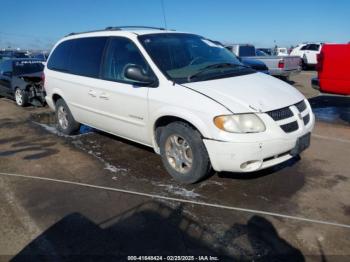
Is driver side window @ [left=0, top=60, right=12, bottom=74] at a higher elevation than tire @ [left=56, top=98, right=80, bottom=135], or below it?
higher

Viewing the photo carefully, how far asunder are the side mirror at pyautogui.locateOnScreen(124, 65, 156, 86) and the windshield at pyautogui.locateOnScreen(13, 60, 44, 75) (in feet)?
24.7

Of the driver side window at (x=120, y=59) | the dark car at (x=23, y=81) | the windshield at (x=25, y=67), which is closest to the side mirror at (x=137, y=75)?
the driver side window at (x=120, y=59)

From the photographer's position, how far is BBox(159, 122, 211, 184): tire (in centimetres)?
399

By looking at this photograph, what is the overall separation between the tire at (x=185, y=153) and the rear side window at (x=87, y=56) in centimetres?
173

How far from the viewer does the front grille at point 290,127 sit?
3.90 metres

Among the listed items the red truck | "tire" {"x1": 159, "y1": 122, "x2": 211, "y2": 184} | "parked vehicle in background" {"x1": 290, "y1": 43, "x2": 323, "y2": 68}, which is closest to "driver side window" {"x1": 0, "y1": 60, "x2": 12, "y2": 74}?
"tire" {"x1": 159, "y1": 122, "x2": 211, "y2": 184}

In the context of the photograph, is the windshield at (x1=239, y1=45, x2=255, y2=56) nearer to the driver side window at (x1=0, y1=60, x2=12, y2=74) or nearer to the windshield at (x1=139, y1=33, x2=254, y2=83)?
the driver side window at (x1=0, y1=60, x2=12, y2=74)

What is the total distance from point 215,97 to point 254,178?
1.31 meters

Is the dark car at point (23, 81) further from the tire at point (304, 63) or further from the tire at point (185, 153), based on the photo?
the tire at point (304, 63)

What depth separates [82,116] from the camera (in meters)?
5.97

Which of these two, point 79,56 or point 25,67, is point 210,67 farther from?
point 25,67

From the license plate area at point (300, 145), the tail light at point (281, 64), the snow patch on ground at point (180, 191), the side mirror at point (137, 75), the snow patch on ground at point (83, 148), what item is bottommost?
the snow patch on ground at point (83, 148)

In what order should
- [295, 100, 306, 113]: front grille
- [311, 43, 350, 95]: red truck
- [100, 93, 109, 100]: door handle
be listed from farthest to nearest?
[311, 43, 350, 95]: red truck
[100, 93, 109, 100]: door handle
[295, 100, 306, 113]: front grille

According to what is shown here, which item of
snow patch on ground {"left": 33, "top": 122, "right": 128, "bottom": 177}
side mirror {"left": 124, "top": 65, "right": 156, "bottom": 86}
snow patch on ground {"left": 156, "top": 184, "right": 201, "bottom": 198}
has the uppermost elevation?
side mirror {"left": 124, "top": 65, "right": 156, "bottom": 86}
